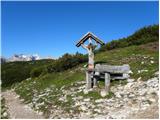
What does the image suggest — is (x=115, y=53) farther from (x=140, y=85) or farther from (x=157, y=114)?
(x=157, y=114)

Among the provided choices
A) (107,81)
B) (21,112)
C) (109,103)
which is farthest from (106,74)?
(21,112)

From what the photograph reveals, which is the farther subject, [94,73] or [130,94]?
[94,73]

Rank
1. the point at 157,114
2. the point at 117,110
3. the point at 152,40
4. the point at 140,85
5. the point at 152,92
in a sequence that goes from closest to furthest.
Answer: the point at 157,114
the point at 117,110
the point at 152,92
the point at 140,85
the point at 152,40

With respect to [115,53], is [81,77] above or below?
below

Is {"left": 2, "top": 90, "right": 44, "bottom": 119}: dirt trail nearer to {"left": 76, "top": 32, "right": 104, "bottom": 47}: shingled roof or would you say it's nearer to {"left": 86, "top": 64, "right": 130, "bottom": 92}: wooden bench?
{"left": 86, "top": 64, "right": 130, "bottom": 92}: wooden bench

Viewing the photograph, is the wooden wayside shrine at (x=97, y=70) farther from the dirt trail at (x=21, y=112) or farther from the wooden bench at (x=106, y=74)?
the dirt trail at (x=21, y=112)

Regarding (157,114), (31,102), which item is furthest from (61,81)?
(157,114)

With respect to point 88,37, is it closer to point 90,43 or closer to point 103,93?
point 90,43
